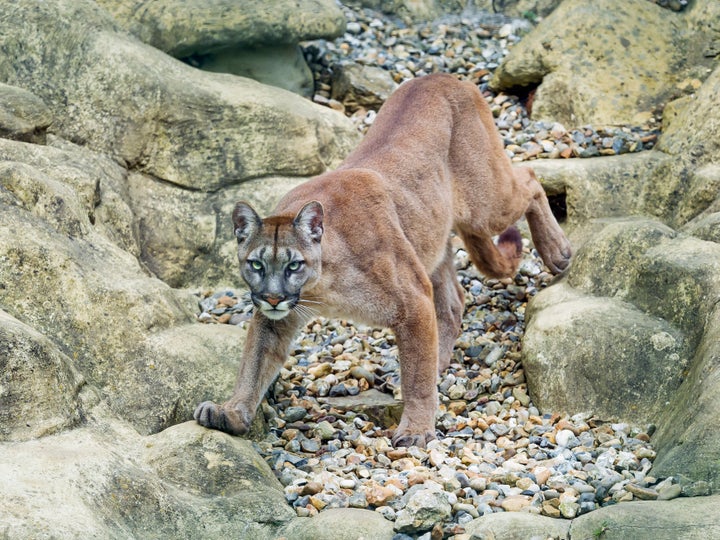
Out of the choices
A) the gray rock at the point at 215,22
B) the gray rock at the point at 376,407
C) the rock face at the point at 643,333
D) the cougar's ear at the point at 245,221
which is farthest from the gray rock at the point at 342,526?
the gray rock at the point at 215,22

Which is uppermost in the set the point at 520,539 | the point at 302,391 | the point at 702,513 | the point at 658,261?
the point at 658,261

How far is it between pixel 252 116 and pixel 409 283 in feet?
9.84

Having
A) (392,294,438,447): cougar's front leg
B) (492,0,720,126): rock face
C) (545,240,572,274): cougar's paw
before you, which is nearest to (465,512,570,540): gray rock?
(392,294,438,447): cougar's front leg

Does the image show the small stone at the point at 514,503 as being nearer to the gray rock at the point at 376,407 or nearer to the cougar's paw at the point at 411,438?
the cougar's paw at the point at 411,438

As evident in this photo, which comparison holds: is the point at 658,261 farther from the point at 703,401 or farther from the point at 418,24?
the point at 418,24

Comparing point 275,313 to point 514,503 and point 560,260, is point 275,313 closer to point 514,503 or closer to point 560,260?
point 514,503

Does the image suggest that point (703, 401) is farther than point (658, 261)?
No

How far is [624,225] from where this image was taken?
23.7ft

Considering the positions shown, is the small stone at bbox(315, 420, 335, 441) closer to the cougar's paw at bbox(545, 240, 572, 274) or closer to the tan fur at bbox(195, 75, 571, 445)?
the tan fur at bbox(195, 75, 571, 445)

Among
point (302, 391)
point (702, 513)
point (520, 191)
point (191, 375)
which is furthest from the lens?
point (520, 191)

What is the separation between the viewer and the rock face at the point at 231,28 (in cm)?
963

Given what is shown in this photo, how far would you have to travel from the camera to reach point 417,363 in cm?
651

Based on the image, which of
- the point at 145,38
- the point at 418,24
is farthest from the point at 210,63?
the point at 418,24

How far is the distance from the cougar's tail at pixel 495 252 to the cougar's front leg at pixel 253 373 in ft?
6.48
